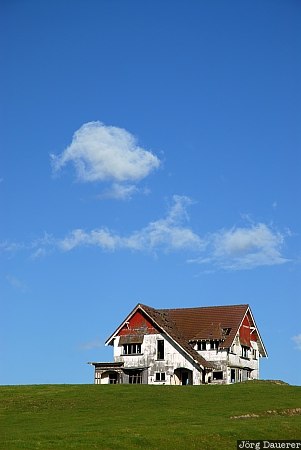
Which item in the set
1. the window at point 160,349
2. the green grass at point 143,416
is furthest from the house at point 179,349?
the green grass at point 143,416

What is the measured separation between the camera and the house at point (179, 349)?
9256cm

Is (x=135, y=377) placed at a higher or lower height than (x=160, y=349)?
lower

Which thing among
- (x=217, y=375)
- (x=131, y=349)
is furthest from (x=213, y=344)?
(x=131, y=349)

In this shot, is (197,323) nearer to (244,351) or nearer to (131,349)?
(244,351)

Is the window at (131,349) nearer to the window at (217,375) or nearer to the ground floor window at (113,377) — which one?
the ground floor window at (113,377)

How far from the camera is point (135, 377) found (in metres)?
94.2

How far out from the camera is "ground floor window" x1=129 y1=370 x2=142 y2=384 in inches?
3691

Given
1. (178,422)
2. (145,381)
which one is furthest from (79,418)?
(145,381)

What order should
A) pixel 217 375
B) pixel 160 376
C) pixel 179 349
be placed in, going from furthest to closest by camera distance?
1. pixel 217 375
2. pixel 160 376
3. pixel 179 349

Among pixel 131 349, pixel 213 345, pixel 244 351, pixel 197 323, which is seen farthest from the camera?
pixel 244 351

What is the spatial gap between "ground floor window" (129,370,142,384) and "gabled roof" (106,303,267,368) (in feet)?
17.4

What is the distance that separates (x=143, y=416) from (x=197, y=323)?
43.2m

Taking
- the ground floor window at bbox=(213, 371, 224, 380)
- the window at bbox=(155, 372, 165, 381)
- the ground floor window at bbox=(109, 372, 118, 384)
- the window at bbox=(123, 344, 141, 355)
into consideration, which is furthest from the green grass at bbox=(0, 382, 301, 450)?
the ground floor window at bbox=(109, 372, 118, 384)

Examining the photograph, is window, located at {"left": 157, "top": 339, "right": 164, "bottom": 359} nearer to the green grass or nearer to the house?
the house
